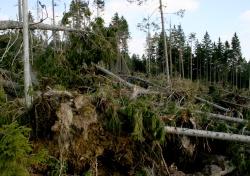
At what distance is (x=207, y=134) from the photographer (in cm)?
694

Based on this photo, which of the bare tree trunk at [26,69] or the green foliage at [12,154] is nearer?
the green foliage at [12,154]

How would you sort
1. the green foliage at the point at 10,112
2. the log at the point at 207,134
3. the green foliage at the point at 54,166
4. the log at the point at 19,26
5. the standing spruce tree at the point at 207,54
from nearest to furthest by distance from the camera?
the green foliage at the point at 54,166, the green foliage at the point at 10,112, the log at the point at 207,134, the log at the point at 19,26, the standing spruce tree at the point at 207,54

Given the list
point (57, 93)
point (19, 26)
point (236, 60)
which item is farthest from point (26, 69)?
point (236, 60)

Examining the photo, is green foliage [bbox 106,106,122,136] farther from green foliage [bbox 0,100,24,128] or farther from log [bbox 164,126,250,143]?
green foliage [bbox 0,100,24,128]

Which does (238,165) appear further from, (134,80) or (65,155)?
(134,80)

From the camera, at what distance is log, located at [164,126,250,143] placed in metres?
6.79

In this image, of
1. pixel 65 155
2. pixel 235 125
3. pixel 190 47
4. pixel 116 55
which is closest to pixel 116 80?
pixel 116 55

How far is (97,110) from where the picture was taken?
667 cm

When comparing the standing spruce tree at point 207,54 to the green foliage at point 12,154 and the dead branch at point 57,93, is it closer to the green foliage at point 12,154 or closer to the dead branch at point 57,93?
the dead branch at point 57,93

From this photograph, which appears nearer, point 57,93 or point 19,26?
point 57,93

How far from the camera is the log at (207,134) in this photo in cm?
679

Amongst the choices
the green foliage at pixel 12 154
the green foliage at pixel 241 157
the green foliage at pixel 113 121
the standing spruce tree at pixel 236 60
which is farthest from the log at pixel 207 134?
the standing spruce tree at pixel 236 60

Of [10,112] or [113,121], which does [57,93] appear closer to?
[10,112]

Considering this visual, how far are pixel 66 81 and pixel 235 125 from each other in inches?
132
